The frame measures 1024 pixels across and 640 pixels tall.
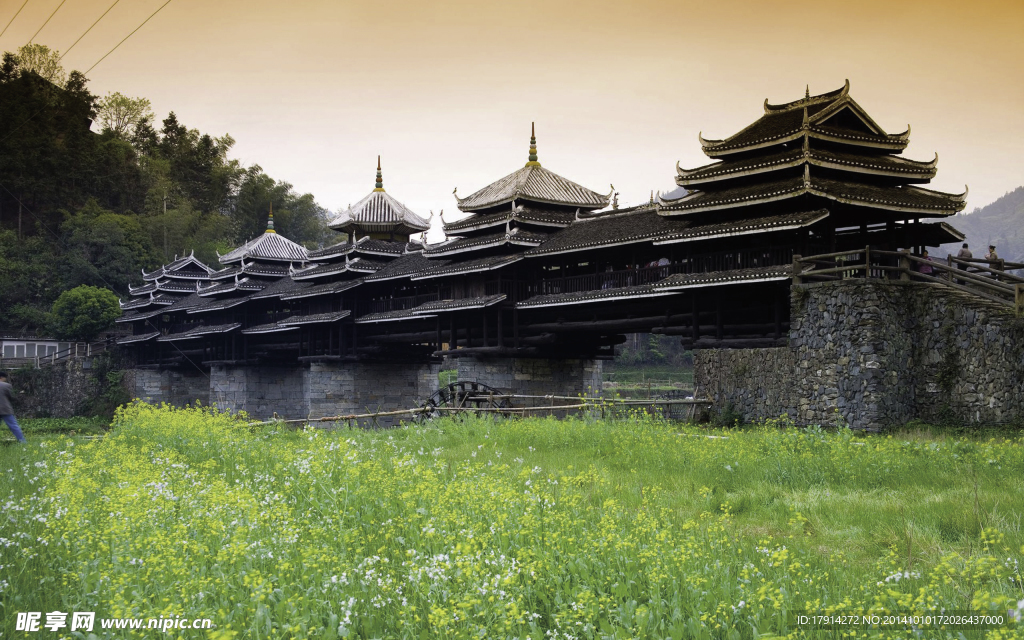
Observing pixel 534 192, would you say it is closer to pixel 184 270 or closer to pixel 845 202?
pixel 845 202

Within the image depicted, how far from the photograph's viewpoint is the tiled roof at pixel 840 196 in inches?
777

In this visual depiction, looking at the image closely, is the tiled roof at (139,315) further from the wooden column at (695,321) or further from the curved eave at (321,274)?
the wooden column at (695,321)

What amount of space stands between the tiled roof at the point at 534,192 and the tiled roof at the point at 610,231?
1.85 meters

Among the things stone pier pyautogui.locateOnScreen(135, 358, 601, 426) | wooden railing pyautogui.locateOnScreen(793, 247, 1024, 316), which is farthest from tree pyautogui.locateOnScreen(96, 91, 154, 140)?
wooden railing pyautogui.locateOnScreen(793, 247, 1024, 316)

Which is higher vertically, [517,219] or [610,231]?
[517,219]

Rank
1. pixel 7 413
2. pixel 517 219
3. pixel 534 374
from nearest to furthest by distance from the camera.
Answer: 1. pixel 7 413
2. pixel 517 219
3. pixel 534 374

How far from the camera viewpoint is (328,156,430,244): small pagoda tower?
42.6 m

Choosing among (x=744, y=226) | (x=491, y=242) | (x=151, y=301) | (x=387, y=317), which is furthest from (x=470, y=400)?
(x=151, y=301)

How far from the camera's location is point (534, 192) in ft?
101

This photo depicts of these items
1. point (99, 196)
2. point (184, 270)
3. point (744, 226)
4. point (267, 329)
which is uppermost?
point (99, 196)

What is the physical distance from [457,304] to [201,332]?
22.2 metres

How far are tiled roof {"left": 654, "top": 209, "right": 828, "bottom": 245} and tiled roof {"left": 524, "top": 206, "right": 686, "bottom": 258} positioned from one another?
0.54 meters

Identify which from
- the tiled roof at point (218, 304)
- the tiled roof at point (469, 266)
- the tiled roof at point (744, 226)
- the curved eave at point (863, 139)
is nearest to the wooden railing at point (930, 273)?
the tiled roof at point (744, 226)

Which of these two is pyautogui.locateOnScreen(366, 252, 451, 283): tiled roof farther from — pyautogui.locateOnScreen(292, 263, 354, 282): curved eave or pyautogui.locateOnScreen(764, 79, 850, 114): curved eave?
pyautogui.locateOnScreen(764, 79, 850, 114): curved eave
